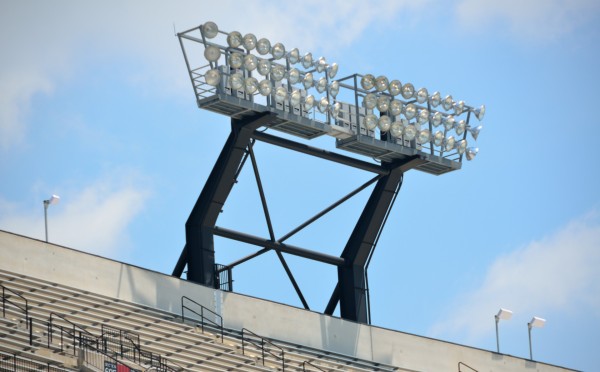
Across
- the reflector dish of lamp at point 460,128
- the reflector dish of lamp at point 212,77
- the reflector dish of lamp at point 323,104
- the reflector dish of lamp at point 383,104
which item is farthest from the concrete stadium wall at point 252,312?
the reflector dish of lamp at point 460,128

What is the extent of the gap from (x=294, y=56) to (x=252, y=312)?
21.6 ft

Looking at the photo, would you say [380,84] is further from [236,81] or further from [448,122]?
[236,81]

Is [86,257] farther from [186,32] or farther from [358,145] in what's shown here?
[358,145]

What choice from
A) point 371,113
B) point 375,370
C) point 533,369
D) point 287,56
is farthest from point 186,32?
point 533,369

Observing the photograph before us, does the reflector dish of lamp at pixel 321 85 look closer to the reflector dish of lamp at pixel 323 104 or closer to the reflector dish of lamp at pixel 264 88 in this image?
the reflector dish of lamp at pixel 323 104

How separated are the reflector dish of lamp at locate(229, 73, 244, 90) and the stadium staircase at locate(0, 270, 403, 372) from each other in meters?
5.25

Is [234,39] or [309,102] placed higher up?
[234,39]

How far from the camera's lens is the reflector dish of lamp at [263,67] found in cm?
4553

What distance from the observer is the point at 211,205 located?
146 feet

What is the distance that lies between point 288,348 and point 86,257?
19.0ft

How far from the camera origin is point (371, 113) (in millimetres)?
48156

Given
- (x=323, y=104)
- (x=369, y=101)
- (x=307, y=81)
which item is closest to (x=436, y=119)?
(x=369, y=101)

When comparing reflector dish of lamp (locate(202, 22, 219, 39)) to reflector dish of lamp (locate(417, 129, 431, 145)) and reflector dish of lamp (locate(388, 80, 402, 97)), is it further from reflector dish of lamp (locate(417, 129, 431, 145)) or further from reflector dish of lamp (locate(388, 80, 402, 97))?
reflector dish of lamp (locate(417, 129, 431, 145))

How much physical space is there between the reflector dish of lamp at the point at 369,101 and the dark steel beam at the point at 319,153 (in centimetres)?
141
